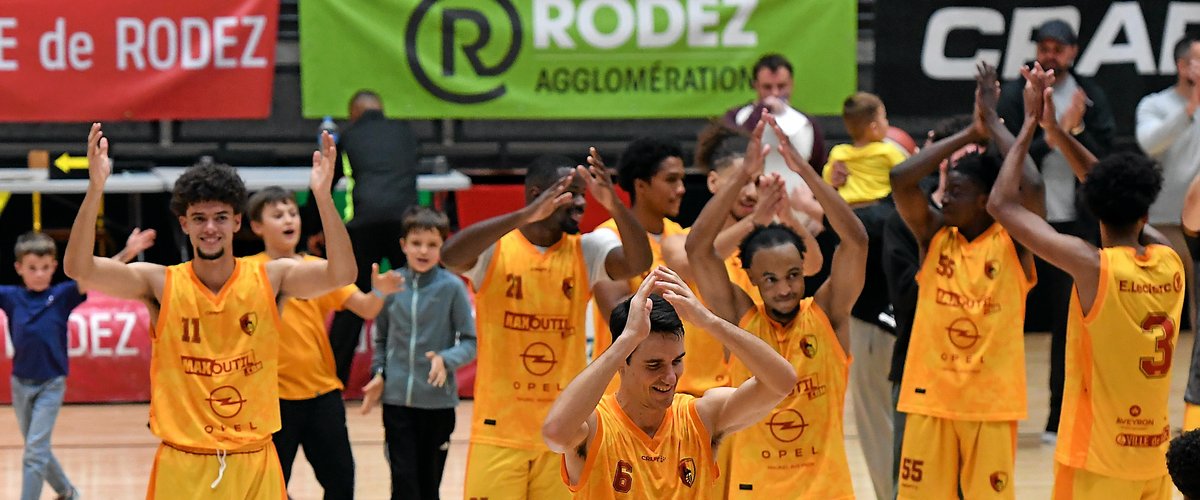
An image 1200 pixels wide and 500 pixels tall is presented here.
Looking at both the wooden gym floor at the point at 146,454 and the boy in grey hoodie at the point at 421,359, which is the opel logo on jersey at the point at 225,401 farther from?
the wooden gym floor at the point at 146,454

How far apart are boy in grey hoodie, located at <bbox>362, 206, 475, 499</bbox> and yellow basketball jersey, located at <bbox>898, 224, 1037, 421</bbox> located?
→ 80.7 inches

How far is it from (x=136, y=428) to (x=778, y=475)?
539 cm

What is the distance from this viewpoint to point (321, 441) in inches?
297

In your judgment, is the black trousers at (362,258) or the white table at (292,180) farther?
the white table at (292,180)

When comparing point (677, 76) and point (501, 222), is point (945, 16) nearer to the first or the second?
point (677, 76)

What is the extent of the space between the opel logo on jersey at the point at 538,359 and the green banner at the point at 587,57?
5.30m

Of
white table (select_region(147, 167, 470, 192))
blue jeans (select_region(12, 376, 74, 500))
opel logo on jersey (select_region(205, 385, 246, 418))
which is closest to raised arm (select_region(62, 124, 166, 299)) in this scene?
opel logo on jersey (select_region(205, 385, 246, 418))

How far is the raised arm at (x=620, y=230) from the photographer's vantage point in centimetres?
636

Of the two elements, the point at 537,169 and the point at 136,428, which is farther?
the point at 136,428

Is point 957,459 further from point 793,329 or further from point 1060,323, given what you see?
point 1060,323

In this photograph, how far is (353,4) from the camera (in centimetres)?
1163

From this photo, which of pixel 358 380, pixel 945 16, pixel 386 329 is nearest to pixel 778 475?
pixel 386 329

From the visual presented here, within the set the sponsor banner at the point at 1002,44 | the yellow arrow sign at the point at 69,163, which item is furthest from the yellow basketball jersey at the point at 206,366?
the sponsor banner at the point at 1002,44

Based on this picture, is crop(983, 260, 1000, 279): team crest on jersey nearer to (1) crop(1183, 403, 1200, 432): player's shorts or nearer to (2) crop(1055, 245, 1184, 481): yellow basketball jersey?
(2) crop(1055, 245, 1184, 481): yellow basketball jersey
